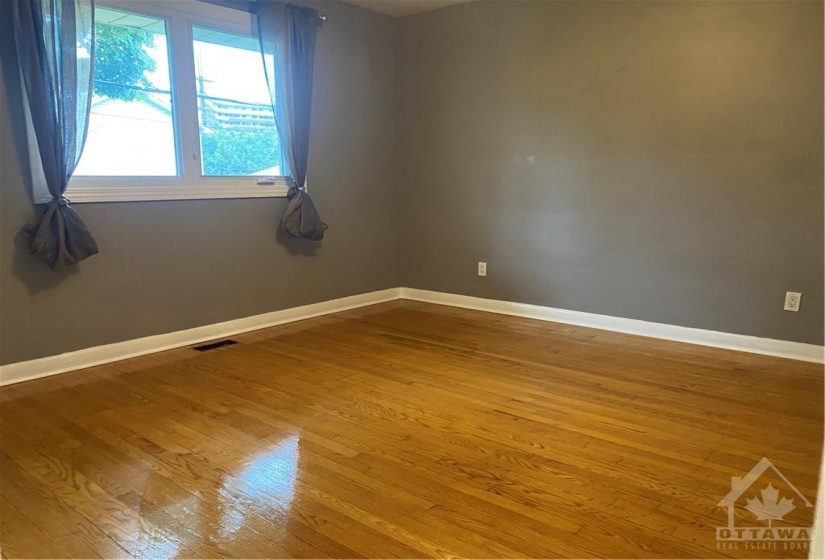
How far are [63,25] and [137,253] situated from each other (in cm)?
127

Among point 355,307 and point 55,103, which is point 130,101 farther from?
point 355,307

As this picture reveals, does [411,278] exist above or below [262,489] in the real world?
above

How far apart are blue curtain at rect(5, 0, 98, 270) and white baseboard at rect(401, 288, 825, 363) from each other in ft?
9.49

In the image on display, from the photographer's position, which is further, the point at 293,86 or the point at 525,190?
the point at 525,190

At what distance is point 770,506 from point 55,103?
3.64 meters

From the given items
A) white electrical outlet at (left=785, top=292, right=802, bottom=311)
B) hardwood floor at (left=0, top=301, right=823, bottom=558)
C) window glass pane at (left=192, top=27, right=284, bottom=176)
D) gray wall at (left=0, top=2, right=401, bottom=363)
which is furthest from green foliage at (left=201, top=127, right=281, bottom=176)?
white electrical outlet at (left=785, top=292, right=802, bottom=311)

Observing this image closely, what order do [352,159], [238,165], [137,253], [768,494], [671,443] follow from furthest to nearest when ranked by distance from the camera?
[352,159], [238,165], [137,253], [671,443], [768,494]

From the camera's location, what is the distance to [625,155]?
12.4ft

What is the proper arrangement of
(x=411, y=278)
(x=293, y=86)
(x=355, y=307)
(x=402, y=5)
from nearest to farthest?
(x=293, y=86)
(x=402, y=5)
(x=355, y=307)
(x=411, y=278)

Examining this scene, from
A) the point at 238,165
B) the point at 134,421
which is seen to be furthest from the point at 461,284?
the point at 134,421

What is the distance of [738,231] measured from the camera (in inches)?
135

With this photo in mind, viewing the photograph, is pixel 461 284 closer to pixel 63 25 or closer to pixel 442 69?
pixel 442 69
